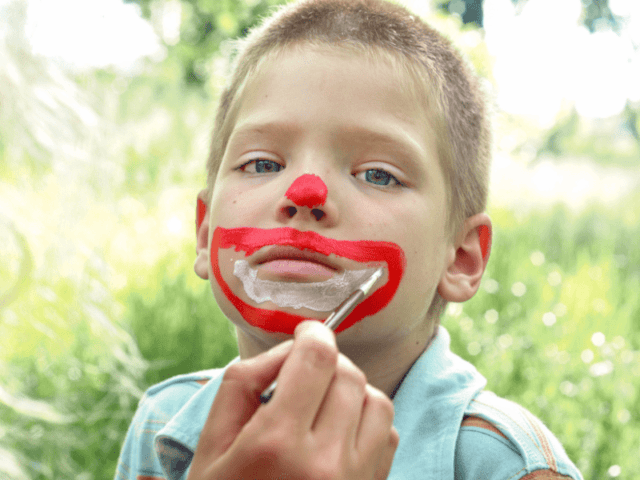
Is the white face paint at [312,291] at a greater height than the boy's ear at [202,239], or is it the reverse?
the white face paint at [312,291]

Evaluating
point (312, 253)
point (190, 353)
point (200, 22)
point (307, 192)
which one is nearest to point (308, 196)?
point (307, 192)

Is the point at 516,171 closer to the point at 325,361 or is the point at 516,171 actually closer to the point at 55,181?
the point at 55,181

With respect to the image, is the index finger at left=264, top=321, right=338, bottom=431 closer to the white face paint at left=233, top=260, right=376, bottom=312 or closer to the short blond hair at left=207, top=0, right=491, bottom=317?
the white face paint at left=233, top=260, right=376, bottom=312

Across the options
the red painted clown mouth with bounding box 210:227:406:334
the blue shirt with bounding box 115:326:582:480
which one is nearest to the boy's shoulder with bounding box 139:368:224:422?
the blue shirt with bounding box 115:326:582:480

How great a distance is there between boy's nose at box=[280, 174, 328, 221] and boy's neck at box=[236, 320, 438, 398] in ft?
0.97

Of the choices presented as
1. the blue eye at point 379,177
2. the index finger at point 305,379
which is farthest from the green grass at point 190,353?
the index finger at point 305,379

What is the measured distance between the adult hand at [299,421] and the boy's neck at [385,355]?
40 cm

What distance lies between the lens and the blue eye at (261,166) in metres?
1.31

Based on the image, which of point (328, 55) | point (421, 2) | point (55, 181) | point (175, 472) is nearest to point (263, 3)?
point (421, 2)

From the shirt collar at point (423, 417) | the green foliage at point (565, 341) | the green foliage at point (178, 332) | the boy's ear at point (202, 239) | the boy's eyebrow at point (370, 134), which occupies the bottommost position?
the green foliage at point (565, 341)

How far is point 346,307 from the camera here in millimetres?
1027

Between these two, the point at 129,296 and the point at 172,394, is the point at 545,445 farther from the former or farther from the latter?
the point at 129,296

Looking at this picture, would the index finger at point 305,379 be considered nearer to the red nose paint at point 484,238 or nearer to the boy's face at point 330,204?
the boy's face at point 330,204

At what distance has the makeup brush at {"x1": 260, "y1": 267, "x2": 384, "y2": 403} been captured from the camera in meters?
0.86
